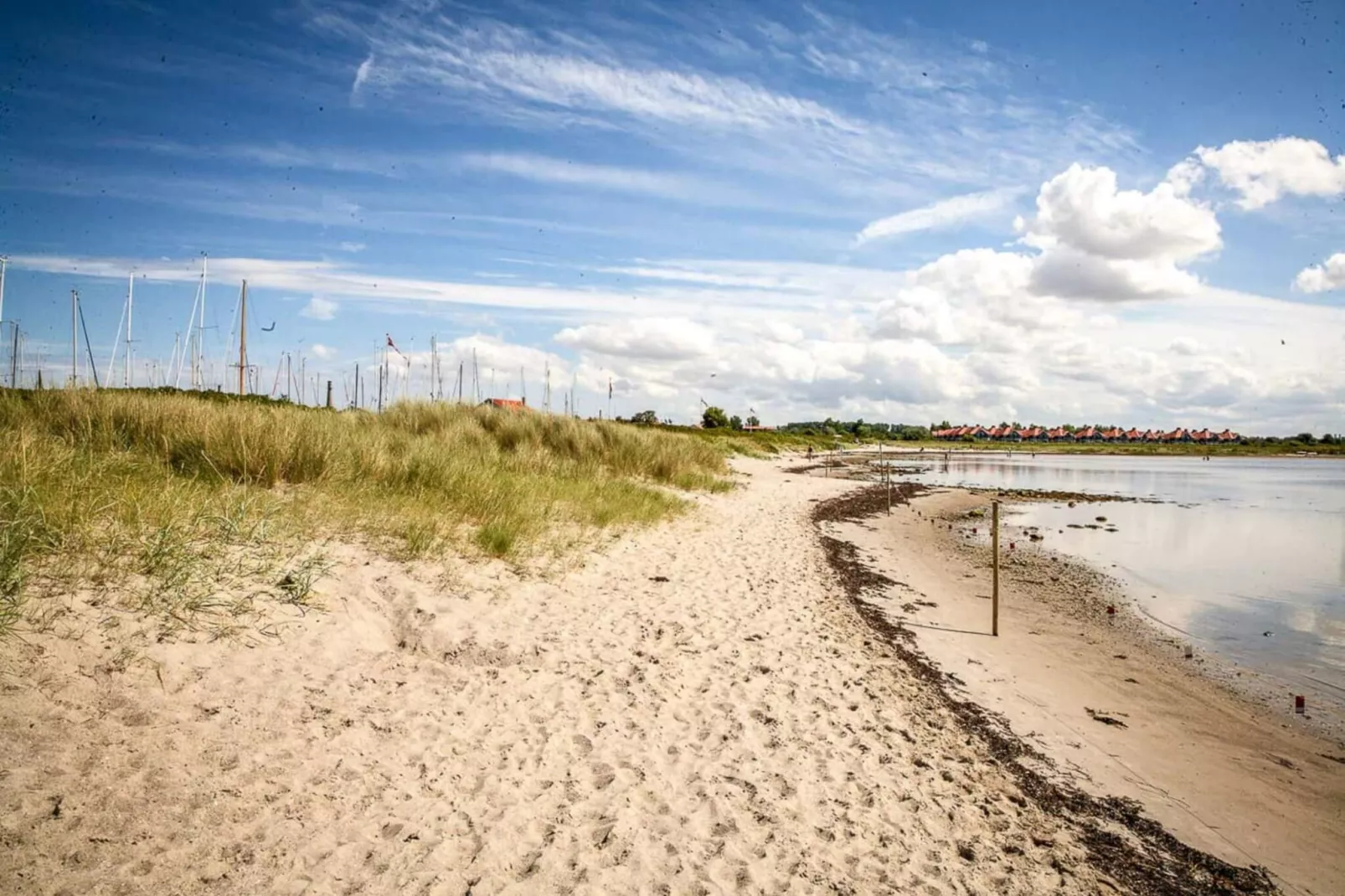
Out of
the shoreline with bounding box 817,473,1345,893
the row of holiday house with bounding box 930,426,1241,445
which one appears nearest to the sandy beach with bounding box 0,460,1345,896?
the shoreline with bounding box 817,473,1345,893

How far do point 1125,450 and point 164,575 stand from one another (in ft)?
493

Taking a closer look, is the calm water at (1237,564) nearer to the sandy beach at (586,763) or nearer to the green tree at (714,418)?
the sandy beach at (586,763)

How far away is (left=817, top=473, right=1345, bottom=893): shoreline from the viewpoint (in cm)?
489

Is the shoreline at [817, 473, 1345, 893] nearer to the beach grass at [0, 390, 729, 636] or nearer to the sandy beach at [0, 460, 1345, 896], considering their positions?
the sandy beach at [0, 460, 1345, 896]

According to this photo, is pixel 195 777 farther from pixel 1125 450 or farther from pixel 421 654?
pixel 1125 450

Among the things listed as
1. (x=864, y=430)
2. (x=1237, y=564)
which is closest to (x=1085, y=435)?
(x=864, y=430)

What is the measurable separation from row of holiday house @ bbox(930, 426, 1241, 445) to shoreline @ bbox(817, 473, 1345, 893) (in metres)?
145

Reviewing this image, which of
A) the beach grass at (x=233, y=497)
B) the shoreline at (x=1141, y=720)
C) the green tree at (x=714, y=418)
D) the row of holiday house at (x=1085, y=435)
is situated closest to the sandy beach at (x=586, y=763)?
the shoreline at (x=1141, y=720)

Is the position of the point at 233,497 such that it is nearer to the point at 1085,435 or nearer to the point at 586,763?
the point at 586,763

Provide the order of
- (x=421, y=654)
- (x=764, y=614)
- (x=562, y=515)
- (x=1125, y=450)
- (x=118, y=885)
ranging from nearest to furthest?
(x=118, y=885)
(x=421, y=654)
(x=764, y=614)
(x=562, y=515)
(x=1125, y=450)

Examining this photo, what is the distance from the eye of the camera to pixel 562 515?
37.5 feet

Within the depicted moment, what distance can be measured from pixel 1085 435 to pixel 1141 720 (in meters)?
173

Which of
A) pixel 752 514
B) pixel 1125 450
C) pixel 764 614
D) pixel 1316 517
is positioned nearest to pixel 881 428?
pixel 1125 450

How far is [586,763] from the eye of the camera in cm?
488
